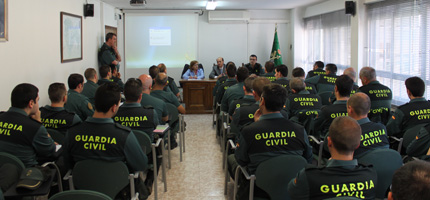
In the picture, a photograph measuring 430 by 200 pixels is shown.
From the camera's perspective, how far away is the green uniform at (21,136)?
3.03 m

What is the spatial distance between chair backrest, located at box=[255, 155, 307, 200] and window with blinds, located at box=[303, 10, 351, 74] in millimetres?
6610

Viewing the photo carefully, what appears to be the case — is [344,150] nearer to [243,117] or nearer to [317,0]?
[243,117]

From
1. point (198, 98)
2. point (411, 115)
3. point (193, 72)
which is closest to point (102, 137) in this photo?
point (411, 115)

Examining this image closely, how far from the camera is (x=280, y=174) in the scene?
277 cm

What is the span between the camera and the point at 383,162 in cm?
286

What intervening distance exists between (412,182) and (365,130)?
5.86 feet

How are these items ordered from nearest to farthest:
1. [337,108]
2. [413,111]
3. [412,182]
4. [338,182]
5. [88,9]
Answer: [412,182] < [338,182] < [413,111] < [337,108] < [88,9]

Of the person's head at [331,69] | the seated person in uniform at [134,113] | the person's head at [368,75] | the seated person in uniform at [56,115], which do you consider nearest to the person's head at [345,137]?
the seated person in uniform at [134,113]

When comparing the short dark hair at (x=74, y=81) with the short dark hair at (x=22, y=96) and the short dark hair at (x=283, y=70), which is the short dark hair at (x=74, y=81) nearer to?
the short dark hair at (x=22, y=96)

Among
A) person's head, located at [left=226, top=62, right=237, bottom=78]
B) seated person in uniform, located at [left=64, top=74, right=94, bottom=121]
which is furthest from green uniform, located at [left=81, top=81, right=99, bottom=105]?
person's head, located at [left=226, top=62, right=237, bottom=78]

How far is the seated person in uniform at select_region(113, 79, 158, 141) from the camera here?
382cm

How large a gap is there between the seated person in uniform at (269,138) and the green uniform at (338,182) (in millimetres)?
632

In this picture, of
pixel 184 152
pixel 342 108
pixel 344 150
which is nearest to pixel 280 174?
pixel 344 150

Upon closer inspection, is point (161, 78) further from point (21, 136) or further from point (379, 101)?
point (379, 101)
